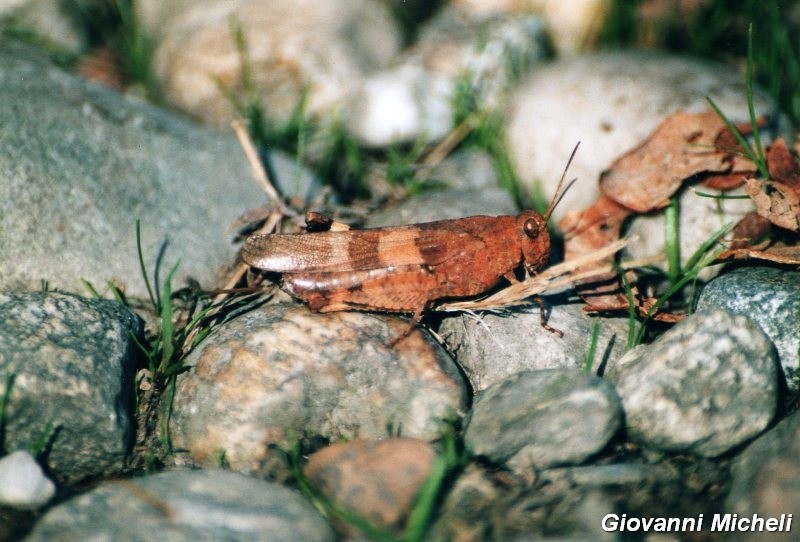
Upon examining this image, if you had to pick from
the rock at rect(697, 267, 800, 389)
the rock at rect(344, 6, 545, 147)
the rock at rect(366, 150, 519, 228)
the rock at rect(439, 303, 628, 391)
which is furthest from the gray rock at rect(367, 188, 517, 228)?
the rock at rect(697, 267, 800, 389)

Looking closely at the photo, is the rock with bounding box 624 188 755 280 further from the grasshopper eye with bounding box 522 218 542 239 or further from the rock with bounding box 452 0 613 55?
the rock with bounding box 452 0 613 55

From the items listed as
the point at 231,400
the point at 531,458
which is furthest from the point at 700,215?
the point at 231,400

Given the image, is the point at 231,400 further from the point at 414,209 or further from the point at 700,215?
the point at 700,215

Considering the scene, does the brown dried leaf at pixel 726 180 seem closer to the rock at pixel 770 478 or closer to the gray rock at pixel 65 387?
the rock at pixel 770 478

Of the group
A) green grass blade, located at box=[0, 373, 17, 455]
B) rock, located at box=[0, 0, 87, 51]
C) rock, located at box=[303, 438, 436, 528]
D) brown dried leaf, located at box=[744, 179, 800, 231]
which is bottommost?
rock, located at box=[303, 438, 436, 528]

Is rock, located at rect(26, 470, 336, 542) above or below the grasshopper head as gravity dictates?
below

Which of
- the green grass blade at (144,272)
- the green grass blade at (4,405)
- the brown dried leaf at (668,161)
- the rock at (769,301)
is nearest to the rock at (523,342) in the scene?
the rock at (769,301)

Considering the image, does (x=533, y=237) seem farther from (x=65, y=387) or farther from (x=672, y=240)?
(x=65, y=387)
